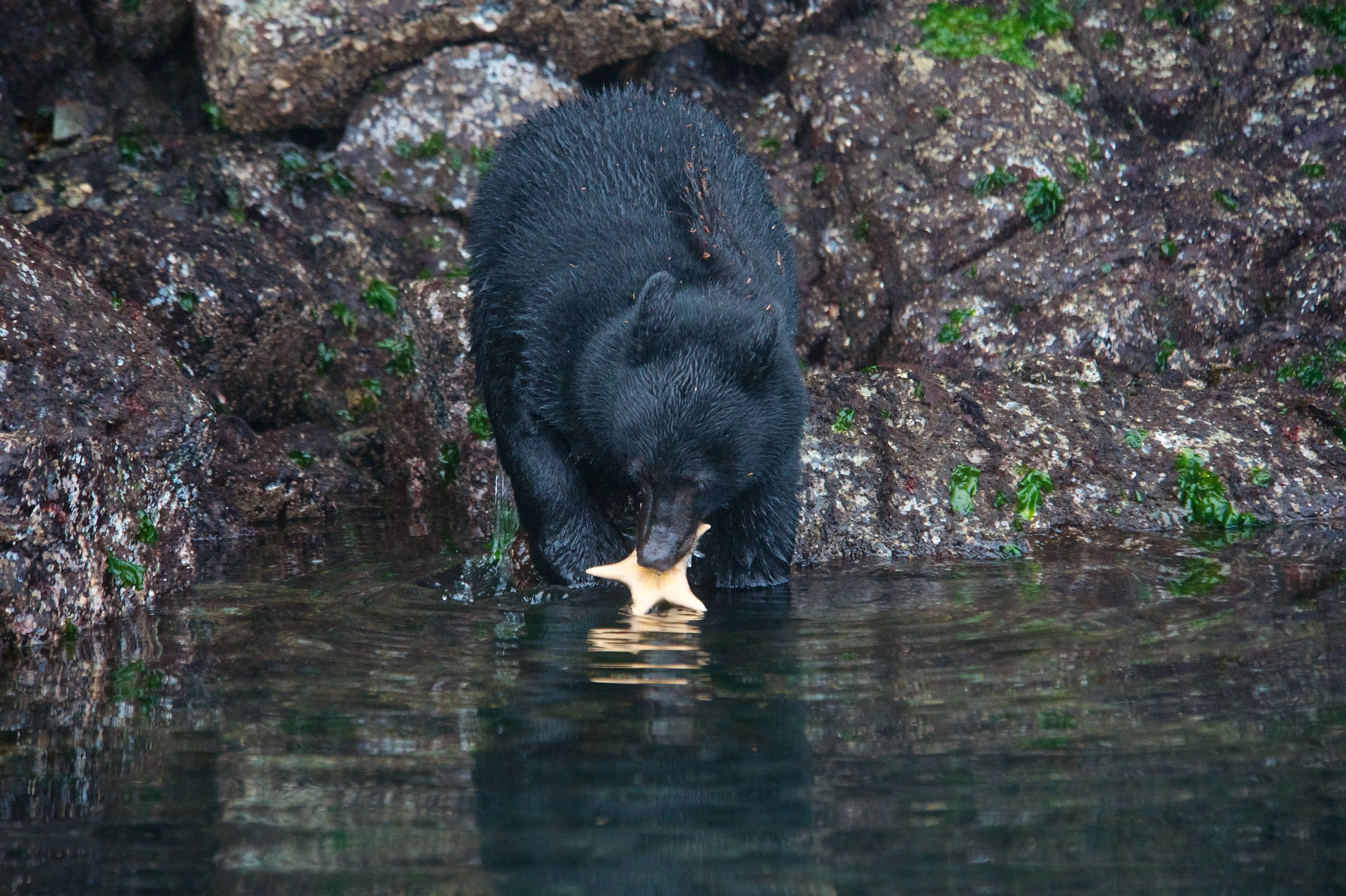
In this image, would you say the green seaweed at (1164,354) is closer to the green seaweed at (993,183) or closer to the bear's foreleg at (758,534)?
the green seaweed at (993,183)

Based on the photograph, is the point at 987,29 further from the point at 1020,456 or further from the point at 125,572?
the point at 125,572

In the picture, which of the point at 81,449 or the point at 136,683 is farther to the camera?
the point at 81,449

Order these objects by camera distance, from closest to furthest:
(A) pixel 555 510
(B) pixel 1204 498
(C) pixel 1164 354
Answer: (A) pixel 555 510
(B) pixel 1204 498
(C) pixel 1164 354

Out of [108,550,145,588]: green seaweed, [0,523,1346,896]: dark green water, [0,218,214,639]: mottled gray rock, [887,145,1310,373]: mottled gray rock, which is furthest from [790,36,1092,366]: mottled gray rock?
[108,550,145,588]: green seaweed

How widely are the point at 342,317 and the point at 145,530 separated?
10.6 feet

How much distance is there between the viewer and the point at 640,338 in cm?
455

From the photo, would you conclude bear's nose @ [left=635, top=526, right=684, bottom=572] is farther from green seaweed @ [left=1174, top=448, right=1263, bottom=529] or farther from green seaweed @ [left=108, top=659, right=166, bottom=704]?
green seaweed @ [left=1174, top=448, right=1263, bottom=529]

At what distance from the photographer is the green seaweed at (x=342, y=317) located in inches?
313

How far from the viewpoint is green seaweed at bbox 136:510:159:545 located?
4.88 metres

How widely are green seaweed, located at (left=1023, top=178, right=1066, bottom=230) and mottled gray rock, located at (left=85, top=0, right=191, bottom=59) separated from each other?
526cm

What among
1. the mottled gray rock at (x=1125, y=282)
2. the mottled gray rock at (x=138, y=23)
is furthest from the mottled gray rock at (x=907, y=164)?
the mottled gray rock at (x=138, y=23)

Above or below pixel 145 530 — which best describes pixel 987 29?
above

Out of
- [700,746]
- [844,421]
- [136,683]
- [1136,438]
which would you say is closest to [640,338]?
[844,421]

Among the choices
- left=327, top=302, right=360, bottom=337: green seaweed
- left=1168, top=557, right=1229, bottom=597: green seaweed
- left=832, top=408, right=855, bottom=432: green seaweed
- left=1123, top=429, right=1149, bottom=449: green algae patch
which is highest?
left=327, top=302, right=360, bottom=337: green seaweed
